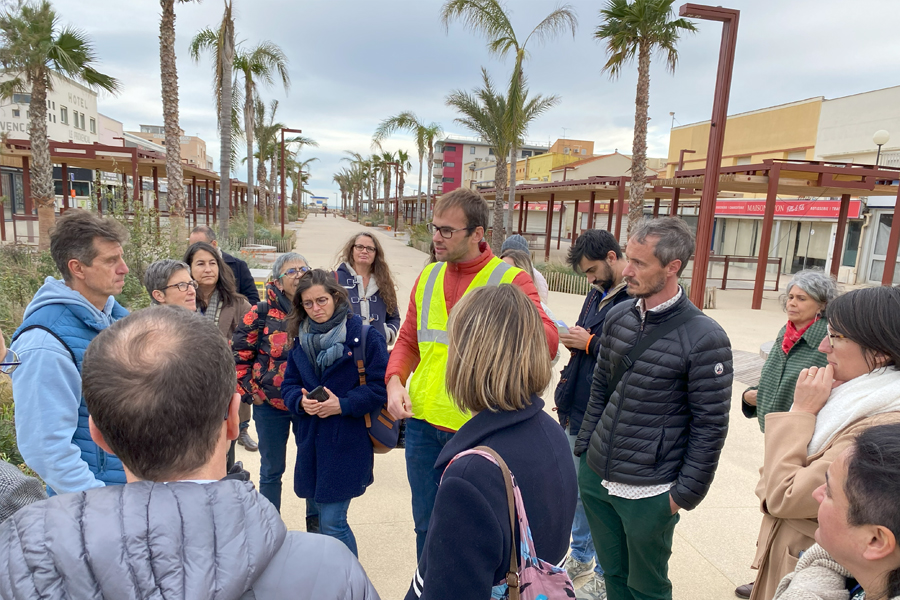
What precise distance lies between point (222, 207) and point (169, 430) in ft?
59.7

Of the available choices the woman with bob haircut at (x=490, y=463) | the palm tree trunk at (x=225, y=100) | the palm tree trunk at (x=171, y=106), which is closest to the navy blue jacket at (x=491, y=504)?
the woman with bob haircut at (x=490, y=463)

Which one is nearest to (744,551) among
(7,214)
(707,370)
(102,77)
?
(707,370)

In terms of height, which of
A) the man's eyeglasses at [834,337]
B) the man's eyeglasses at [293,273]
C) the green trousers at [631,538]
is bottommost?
the green trousers at [631,538]

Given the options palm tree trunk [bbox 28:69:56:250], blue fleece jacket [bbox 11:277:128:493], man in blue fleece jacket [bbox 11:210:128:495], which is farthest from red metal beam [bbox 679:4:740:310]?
palm tree trunk [bbox 28:69:56:250]

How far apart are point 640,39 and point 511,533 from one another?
15052mm

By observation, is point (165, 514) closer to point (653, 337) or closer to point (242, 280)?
point (653, 337)

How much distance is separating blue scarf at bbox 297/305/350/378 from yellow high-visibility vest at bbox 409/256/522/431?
0.45 m

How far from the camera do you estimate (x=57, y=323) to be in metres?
1.97

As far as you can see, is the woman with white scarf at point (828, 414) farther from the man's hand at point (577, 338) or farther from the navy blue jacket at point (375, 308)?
the navy blue jacket at point (375, 308)

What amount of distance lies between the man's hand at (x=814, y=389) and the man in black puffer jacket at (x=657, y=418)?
0.29 metres

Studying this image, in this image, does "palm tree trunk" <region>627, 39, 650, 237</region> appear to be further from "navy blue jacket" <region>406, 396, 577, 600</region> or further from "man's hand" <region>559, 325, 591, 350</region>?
"navy blue jacket" <region>406, 396, 577, 600</region>

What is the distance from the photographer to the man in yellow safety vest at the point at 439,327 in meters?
2.48

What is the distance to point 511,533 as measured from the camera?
51.7 inches

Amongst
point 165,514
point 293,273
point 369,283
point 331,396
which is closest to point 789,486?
point 165,514
